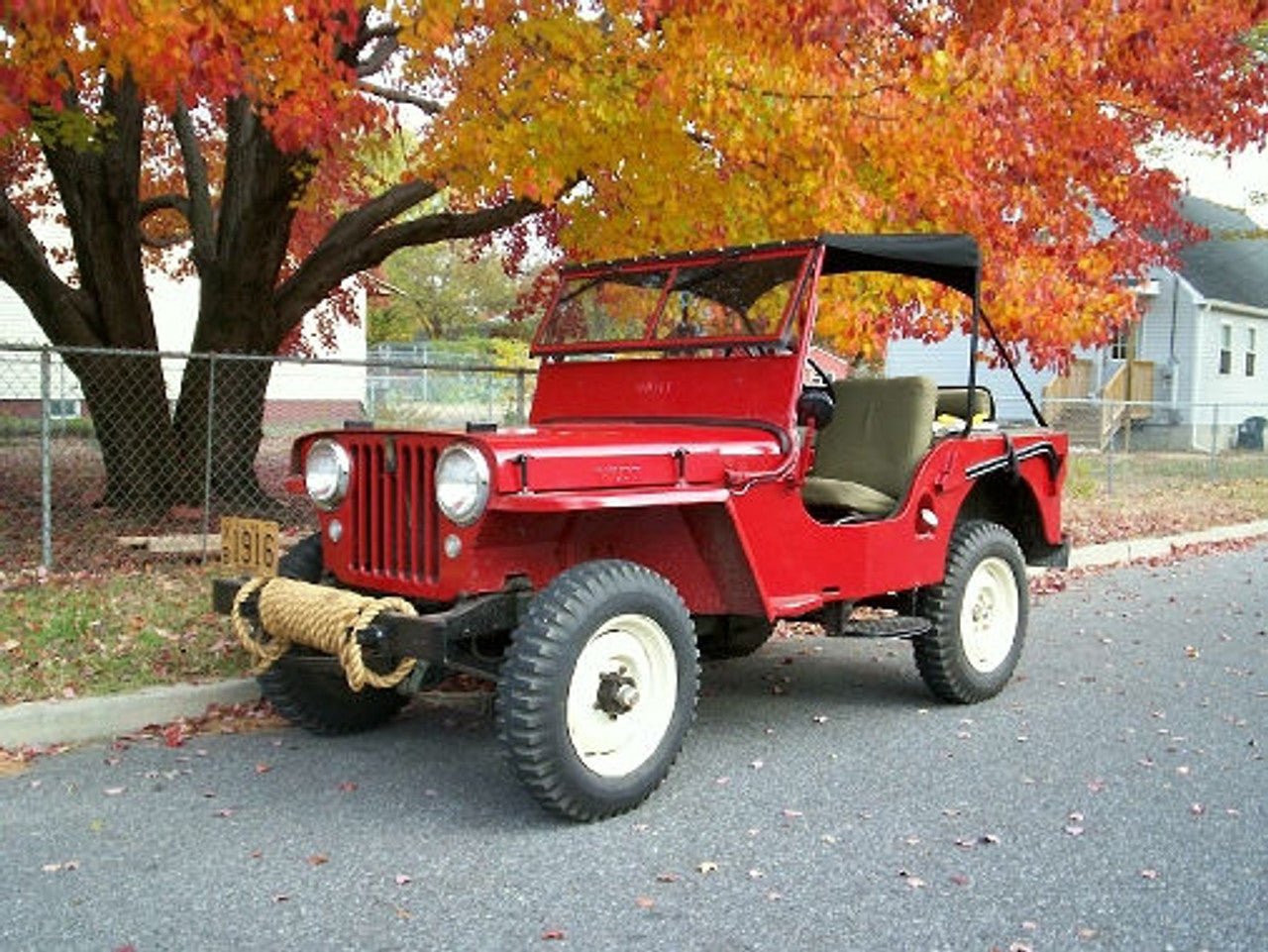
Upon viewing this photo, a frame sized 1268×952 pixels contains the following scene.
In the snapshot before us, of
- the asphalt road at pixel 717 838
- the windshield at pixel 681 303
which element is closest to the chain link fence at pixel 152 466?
the windshield at pixel 681 303

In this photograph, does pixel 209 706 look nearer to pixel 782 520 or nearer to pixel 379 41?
pixel 782 520

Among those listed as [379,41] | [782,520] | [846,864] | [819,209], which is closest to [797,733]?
[782,520]

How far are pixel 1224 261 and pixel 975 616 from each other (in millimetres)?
29096

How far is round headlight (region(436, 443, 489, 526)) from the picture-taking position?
12.6 feet

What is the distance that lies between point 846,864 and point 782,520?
1.40 metres

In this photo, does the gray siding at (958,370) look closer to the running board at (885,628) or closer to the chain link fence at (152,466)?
the chain link fence at (152,466)

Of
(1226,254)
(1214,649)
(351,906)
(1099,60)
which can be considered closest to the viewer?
(351,906)

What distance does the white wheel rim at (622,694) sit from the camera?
4012 mm

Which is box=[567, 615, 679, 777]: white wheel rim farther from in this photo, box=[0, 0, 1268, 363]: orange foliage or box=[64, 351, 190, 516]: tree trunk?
box=[64, 351, 190, 516]: tree trunk

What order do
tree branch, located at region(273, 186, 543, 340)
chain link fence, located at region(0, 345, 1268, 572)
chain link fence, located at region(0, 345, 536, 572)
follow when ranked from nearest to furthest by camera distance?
chain link fence, located at region(0, 345, 1268, 572) → chain link fence, located at region(0, 345, 536, 572) → tree branch, located at region(273, 186, 543, 340)

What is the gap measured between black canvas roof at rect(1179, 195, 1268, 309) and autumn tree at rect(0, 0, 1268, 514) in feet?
64.4

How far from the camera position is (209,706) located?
17.1 ft

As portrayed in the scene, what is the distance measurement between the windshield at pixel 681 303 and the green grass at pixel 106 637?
83.7 inches

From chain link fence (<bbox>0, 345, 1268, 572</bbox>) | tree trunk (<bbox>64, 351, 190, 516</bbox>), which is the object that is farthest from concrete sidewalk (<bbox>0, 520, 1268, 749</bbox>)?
tree trunk (<bbox>64, 351, 190, 516</bbox>)
